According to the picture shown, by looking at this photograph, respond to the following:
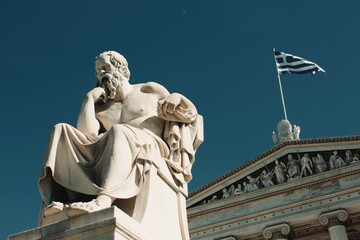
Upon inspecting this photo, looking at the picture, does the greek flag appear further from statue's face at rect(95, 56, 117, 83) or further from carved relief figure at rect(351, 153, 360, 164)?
statue's face at rect(95, 56, 117, 83)

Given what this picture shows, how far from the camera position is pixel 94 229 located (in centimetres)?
281

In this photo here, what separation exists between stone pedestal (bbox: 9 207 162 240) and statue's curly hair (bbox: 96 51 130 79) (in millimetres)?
1316

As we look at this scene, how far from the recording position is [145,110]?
3.82 meters

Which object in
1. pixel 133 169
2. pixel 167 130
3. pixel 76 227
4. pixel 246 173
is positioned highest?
pixel 246 173

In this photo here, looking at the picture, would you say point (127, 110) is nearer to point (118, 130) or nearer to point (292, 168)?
point (118, 130)

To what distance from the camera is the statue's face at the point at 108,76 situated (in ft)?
12.8

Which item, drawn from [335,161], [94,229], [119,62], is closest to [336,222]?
[335,161]

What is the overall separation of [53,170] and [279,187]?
20087 mm

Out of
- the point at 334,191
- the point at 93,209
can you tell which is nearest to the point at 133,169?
the point at 93,209

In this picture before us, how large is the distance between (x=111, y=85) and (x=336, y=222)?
1857cm

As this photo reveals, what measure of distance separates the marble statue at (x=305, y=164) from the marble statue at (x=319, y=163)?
0.66 ft

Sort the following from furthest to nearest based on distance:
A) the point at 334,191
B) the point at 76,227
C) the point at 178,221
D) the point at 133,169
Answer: the point at 334,191, the point at 178,221, the point at 133,169, the point at 76,227

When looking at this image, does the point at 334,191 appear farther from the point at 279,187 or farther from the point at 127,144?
the point at 127,144

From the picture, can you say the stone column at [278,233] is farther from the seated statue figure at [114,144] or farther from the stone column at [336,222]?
the seated statue figure at [114,144]
